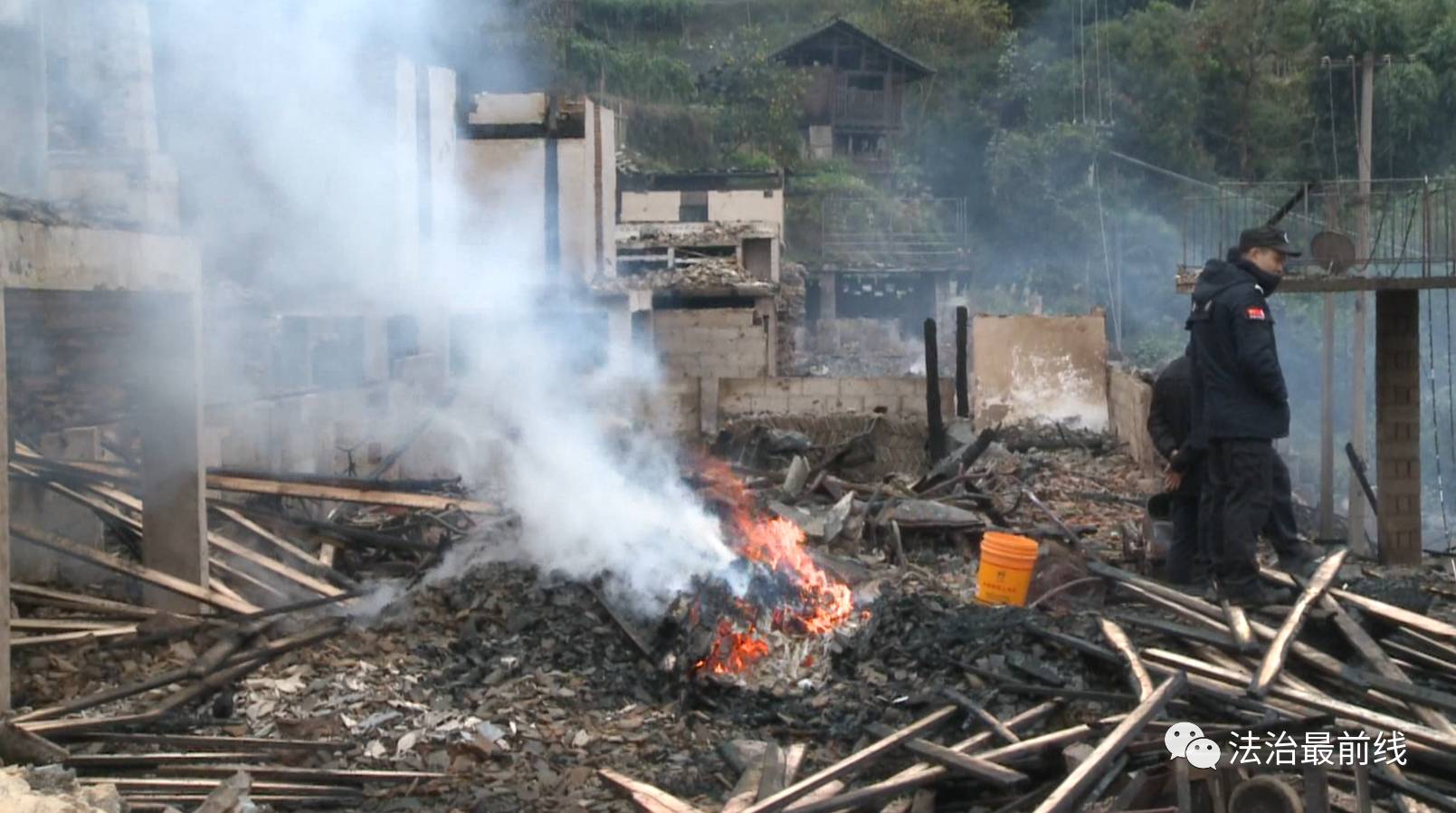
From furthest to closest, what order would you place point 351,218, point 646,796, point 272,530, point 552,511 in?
point 351,218
point 272,530
point 552,511
point 646,796

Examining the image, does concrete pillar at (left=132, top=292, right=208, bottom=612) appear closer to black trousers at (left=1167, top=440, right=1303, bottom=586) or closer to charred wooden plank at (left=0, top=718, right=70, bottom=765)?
charred wooden plank at (left=0, top=718, right=70, bottom=765)

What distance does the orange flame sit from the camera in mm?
7398

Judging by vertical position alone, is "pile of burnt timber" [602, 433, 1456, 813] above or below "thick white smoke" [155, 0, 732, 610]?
below

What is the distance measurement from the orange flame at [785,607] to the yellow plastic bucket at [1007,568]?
0.87 meters

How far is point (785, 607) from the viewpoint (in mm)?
7867

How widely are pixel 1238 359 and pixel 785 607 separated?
297 centimetres

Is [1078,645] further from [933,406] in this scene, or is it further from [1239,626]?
[933,406]

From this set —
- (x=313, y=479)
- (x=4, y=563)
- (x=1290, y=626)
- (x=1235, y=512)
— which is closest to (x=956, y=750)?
(x=1290, y=626)

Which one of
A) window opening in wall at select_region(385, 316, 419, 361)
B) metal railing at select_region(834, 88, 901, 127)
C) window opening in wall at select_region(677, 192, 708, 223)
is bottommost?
window opening in wall at select_region(385, 316, 419, 361)

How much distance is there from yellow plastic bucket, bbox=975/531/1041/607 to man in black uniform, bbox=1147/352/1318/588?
2.75 ft

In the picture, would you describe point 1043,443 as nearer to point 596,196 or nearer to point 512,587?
point 596,196

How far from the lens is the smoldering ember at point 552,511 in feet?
18.3

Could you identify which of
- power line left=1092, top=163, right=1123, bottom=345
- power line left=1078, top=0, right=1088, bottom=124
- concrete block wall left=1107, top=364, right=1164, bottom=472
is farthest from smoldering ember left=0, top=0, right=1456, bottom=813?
power line left=1078, top=0, right=1088, bottom=124

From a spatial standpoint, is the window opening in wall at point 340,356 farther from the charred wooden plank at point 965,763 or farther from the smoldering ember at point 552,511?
the charred wooden plank at point 965,763
